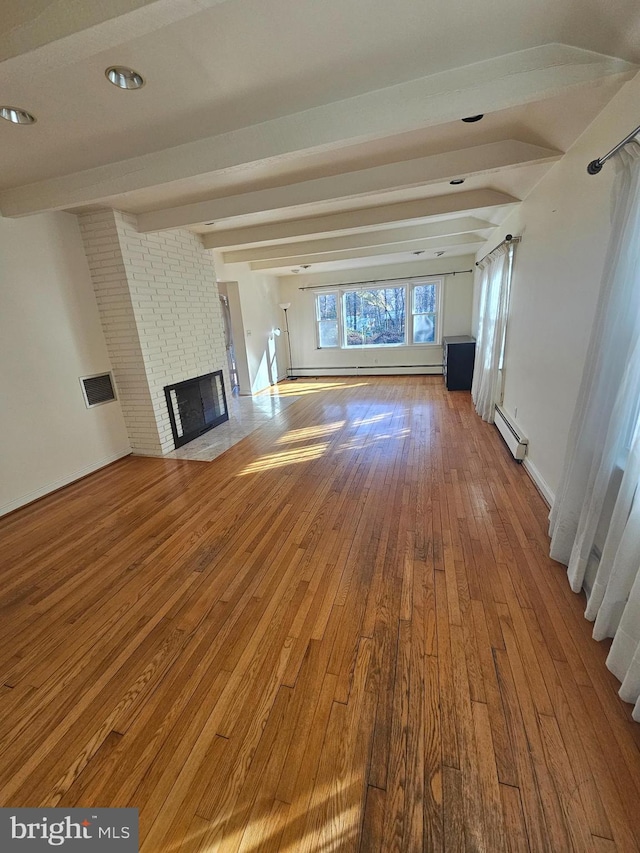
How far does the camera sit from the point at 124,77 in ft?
5.03

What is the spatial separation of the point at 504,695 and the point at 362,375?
7456 millimetres

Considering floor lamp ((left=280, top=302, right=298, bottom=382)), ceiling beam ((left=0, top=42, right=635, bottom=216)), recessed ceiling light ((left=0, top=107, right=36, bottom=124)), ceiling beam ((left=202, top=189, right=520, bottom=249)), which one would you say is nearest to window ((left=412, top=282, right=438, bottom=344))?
floor lamp ((left=280, top=302, right=298, bottom=382))

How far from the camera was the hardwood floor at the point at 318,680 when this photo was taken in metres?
1.05

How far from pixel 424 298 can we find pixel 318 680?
7670 mm

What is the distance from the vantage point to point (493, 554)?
2.12 meters

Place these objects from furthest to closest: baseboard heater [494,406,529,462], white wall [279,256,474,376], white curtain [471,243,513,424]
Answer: white wall [279,256,474,376] < white curtain [471,243,513,424] < baseboard heater [494,406,529,462]

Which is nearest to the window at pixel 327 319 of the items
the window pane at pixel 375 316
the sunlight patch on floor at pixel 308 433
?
the window pane at pixel 375 316

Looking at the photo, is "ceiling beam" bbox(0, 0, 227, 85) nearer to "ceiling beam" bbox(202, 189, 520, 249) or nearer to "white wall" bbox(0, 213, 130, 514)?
"white wall" bbox(0, 213, 130, 514)

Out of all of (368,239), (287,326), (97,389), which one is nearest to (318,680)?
(97,389)

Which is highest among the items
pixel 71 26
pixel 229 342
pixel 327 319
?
pixel 71 26

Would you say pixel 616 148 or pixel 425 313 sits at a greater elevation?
pixel 616 148

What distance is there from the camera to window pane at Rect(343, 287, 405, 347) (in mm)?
7801

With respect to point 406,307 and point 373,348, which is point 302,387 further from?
point 406,307

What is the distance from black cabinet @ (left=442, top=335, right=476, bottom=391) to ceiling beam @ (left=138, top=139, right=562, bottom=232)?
12.6 ft
